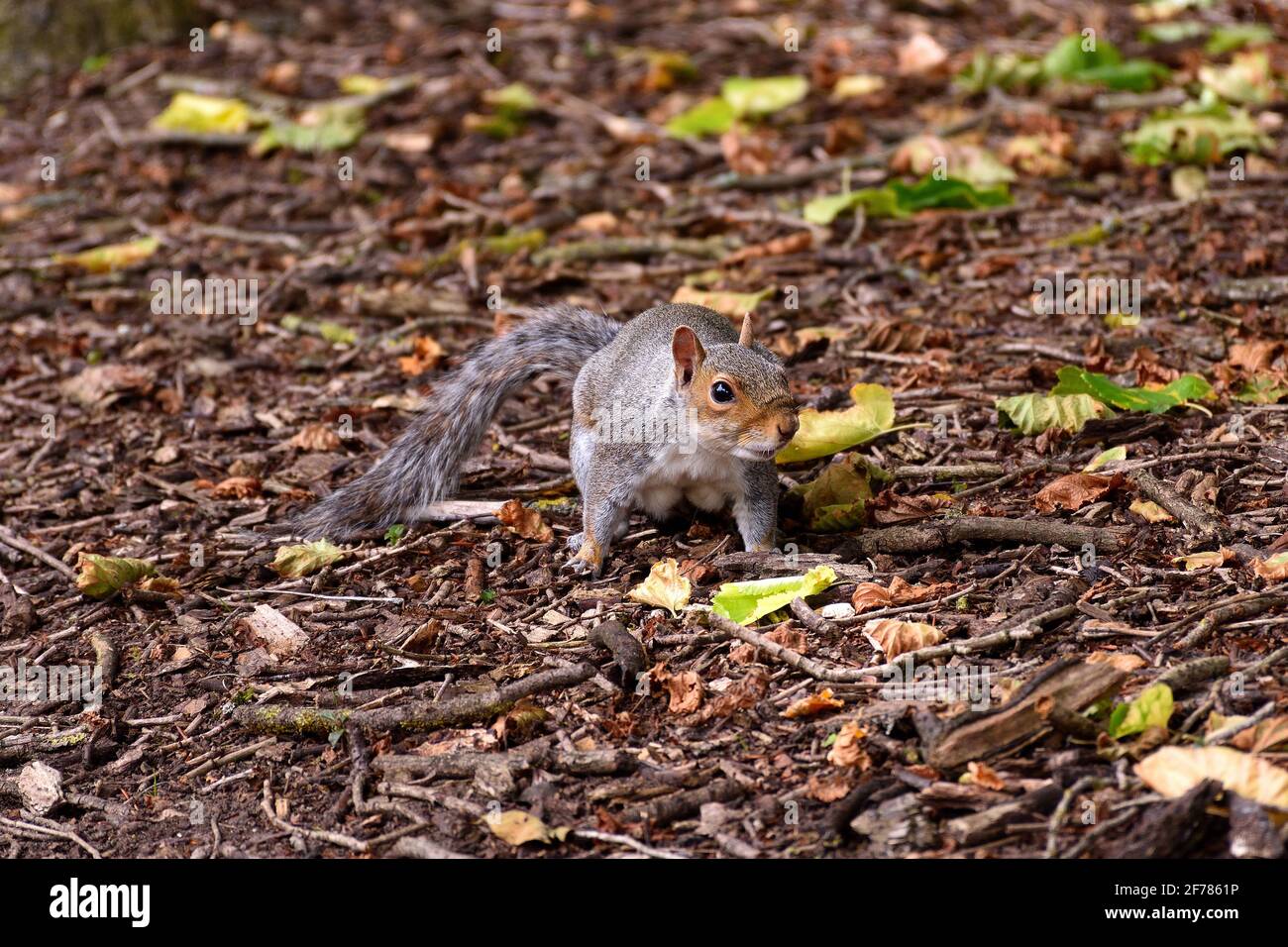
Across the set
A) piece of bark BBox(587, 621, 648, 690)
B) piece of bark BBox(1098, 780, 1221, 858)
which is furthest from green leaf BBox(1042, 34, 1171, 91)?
piece of bark BBox(1098, 780, 1221, 858)

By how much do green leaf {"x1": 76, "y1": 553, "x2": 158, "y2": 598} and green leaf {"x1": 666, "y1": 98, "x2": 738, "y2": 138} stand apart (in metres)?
4.03

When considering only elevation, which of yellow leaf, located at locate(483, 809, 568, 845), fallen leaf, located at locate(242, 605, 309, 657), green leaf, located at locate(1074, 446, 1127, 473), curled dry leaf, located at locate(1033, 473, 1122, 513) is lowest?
yellow leaf, located at locate(483, 809, 568, 845)

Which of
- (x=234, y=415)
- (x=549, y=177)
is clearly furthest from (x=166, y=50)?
(x=234, y=415)

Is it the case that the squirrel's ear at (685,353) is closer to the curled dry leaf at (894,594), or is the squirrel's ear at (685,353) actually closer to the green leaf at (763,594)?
the green leaf at (763,594)

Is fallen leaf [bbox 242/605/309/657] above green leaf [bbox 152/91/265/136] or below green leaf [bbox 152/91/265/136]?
below

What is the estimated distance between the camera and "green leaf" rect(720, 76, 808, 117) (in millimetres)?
7441

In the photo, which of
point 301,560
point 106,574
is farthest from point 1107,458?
point 106,574

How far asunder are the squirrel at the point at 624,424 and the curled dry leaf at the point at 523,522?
0.13 metres

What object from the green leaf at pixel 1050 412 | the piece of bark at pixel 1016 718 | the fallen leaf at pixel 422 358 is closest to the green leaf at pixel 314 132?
the fallen leaf at pixel 422 358

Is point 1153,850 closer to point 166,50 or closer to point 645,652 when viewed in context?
point 645,652

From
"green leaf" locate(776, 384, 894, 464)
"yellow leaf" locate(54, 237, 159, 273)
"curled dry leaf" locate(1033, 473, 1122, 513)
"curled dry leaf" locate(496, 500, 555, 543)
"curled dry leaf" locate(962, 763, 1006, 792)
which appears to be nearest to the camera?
"curled dry leaf" locate(962, 763, 1006, 792)

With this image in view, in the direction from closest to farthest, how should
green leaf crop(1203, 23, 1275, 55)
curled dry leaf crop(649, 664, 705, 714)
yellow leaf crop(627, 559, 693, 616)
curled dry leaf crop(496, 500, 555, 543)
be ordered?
curled dry leaf crop(649, 664, 705, 714) → yellow leaf crop(627, 559, 693, 616) → curled dry leaf crop(496, 500, 555, 543) → green leaf crop(1203, 23, 1275, 55)

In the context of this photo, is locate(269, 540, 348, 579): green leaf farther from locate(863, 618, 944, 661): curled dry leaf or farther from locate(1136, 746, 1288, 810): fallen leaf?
locate(1136, 746, 1288, 810): fallen leaf

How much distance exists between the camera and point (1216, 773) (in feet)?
8.36
